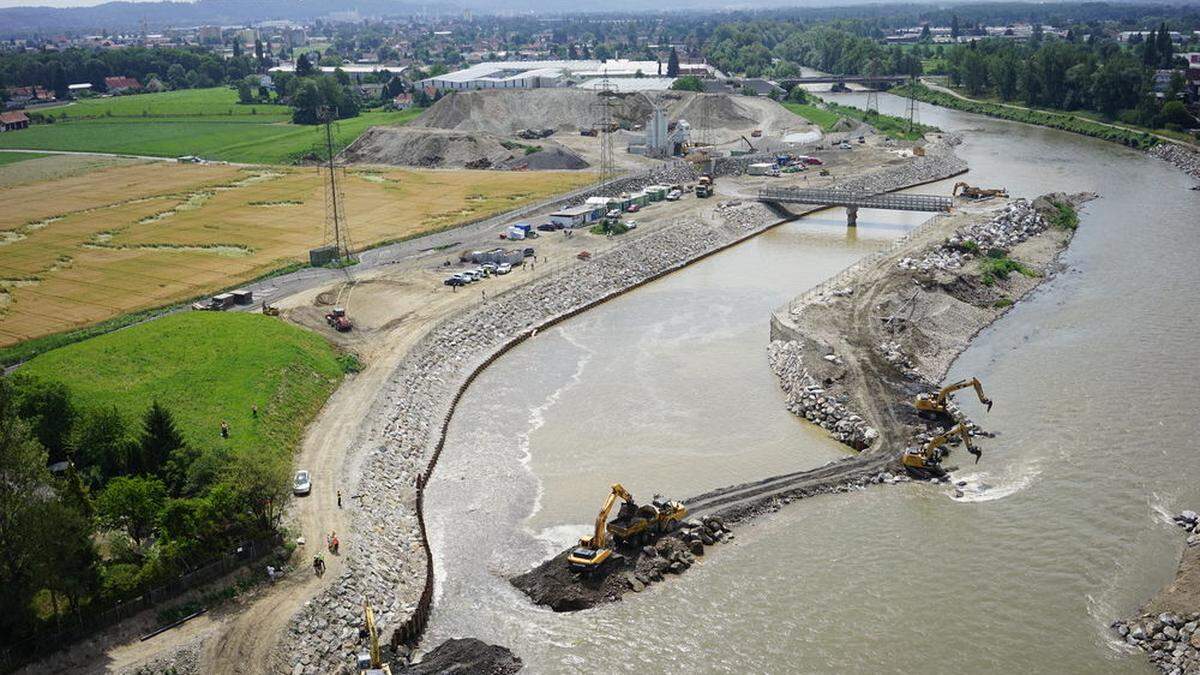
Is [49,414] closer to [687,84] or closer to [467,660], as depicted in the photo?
[467,660]

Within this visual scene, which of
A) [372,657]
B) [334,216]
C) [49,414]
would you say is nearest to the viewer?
[372,657]

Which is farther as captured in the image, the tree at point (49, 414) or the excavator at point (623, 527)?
the tree at point (49, 414)

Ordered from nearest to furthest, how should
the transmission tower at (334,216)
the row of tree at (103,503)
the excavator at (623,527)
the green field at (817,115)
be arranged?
the row of tree at (103,503), the excavator at (623,527), the transmission tower at (334,216), the green field at (817,115)

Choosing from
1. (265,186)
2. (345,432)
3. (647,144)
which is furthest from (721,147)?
(345,432)

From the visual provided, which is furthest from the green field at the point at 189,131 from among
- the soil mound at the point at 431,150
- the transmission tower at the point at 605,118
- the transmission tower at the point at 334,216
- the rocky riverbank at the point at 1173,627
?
the rocky riverbank at the point at 1173,627

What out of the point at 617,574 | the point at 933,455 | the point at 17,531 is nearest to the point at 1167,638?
the point at 933,455

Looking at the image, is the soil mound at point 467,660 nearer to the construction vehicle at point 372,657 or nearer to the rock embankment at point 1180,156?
the construction vehicle at point 372,657

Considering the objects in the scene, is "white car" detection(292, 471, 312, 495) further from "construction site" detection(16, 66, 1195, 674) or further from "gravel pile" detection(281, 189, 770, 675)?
"gravel pile" detection(281, 189, 770, 675)
